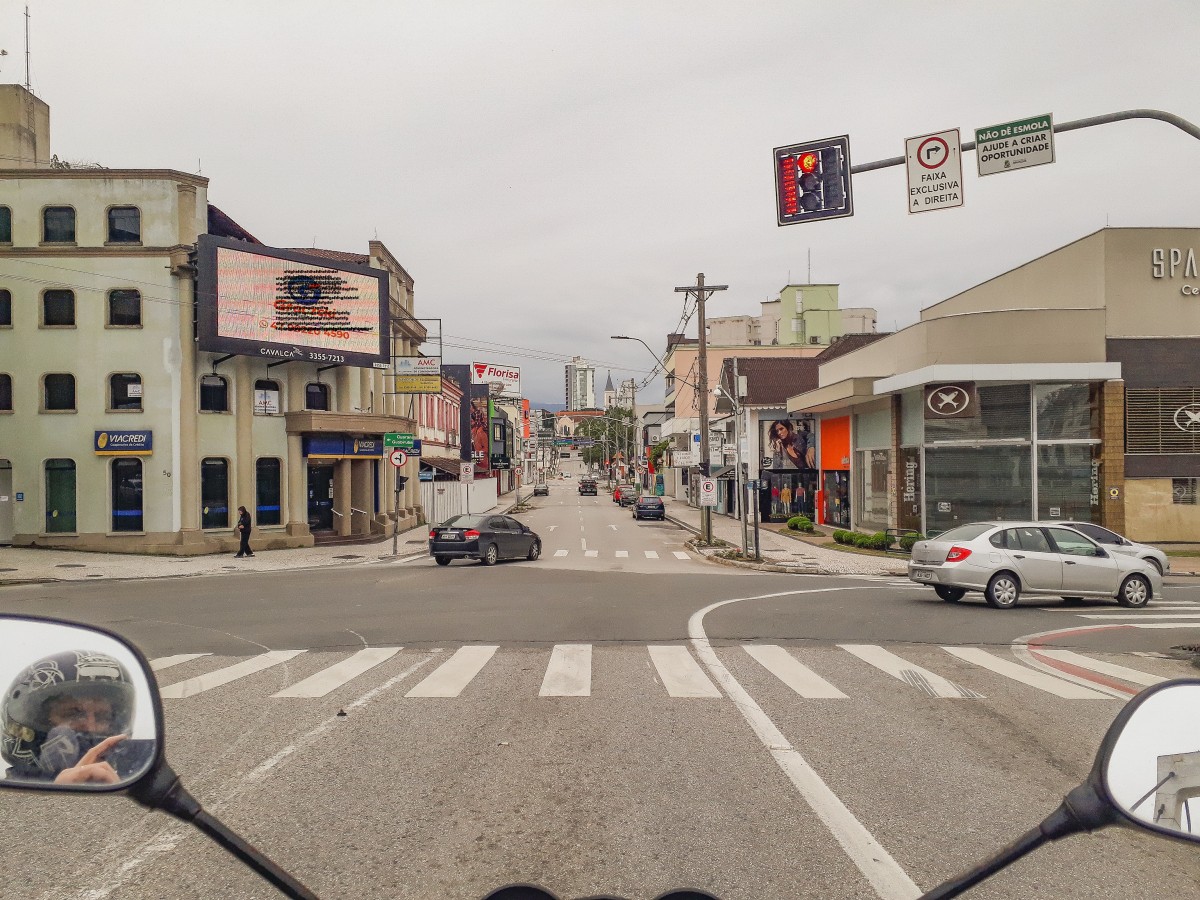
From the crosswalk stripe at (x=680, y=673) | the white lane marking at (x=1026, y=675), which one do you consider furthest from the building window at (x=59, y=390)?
the white lane marking at (x=1026, y=675)

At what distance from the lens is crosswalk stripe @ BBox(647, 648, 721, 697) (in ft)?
29.5

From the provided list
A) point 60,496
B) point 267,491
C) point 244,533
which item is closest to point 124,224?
point 60,496

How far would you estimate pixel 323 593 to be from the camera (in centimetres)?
1856

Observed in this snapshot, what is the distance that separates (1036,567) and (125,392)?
27601 mm

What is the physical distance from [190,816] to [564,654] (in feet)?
30.0

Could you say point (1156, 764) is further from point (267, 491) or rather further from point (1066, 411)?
point (267, 491)

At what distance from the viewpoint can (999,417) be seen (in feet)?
90.1

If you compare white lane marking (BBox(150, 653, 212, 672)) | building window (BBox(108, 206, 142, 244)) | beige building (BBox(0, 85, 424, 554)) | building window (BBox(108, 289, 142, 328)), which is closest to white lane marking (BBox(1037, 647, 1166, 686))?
white lane marking (BBox(150, 653, 212, 672))

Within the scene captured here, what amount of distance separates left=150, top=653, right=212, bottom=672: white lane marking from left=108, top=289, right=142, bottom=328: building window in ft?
67.8

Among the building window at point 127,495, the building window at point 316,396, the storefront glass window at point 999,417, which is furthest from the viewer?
the building window at point 316,396

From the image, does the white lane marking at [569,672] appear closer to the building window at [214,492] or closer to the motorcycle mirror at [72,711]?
the motorcycle mirror at [72,711]

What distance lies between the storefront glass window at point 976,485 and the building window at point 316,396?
897 inches

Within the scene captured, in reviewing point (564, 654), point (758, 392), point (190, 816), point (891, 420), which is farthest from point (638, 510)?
point (190, 816)

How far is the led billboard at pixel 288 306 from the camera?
2844 centimetres
